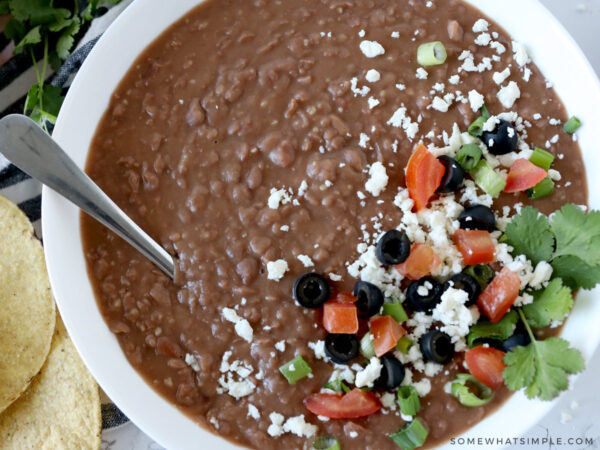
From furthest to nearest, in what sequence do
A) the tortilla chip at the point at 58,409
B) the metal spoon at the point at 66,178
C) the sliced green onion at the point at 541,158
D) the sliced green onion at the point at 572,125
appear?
the tortilla chip at the point at 58,409 → the sliced green onion at the point at 572,125 → the sliced green onion at the point at 541,158 → the metal spoon at the point at 66,178

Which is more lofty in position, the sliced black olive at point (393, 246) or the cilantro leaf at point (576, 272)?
the sliced black olive at point (393, 246)

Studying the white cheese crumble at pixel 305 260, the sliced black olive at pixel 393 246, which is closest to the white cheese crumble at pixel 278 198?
the white cheese crumble at pixel 305 260

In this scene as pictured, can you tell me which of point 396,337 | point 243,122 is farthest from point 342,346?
point 243,122

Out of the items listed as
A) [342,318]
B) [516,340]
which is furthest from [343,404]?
[516,340]

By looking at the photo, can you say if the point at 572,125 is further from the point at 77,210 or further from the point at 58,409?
the point at 58,409

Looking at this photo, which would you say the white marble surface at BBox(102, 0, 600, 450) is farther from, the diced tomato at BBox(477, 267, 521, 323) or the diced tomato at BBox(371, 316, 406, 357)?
the diced tomato at BBox(371, 316, 406, 357)

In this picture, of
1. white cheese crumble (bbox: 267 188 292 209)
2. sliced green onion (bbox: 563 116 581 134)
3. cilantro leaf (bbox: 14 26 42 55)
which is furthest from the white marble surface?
cilantro leaf (bbox: 14 26 42 55)

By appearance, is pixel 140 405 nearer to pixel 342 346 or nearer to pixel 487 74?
pixel 342 346

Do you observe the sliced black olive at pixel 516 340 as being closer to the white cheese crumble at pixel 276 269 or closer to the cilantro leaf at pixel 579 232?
the cilantro leaf at pixel 579 232
